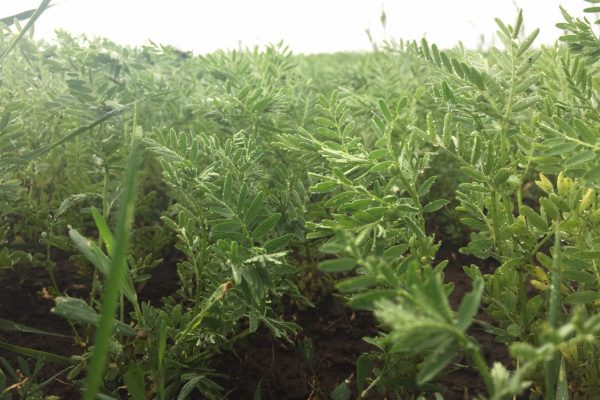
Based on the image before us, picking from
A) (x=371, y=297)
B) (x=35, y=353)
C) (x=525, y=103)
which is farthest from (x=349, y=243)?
(x=35, y=353)

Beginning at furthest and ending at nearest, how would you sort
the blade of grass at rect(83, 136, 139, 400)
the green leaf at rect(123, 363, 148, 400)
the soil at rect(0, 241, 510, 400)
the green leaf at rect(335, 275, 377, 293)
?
the soil at rect(0, 241, 510, 400) → the green leaf at rect(123, 363, 148, 400) → the green leaf at rect(335, 275, 377, 293) → the blade of grass at rect(83, 136, 139, 400)

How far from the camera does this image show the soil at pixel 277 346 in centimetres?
106

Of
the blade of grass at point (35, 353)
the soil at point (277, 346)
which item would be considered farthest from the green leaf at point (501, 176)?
the blade of grass at point (35, 353)

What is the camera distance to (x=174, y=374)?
2.89ft

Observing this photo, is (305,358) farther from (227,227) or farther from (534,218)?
(534,218)

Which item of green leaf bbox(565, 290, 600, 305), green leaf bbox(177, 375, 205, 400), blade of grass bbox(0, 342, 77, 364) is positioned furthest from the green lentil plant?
blade of grass bbox(0, 342, 77, 364)

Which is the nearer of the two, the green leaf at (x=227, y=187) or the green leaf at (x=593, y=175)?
the green leaf at (x=593, y=175)

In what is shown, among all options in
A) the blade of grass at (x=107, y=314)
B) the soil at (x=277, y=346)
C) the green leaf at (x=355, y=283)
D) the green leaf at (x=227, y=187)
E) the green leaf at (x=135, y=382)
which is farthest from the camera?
the soil at (x=277, y=346)

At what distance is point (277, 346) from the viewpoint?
1184 mm

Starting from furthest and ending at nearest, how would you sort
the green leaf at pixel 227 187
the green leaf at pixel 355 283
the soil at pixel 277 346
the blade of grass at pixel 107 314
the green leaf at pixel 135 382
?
1. the soil at pixel 277 346
2. the green leaf at pixel 227 187
3. the green leaf at pixel 135 382
4. the green leaf at pixel 355 283
5. the blade of grass at pixel 107 314

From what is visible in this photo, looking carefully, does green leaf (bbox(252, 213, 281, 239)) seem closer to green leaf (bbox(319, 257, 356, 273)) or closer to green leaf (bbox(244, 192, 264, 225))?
green leaf (bbox(244, 192, 264, 225))

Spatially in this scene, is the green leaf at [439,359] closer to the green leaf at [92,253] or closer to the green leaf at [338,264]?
the green leaf at [338,264]

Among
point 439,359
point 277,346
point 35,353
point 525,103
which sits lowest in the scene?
point 277,346

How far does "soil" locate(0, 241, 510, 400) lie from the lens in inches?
41.6
